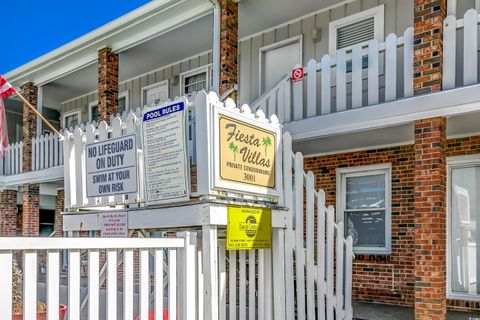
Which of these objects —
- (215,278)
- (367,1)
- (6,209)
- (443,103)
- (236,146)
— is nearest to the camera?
(215,278)

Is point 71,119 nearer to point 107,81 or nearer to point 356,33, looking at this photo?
point 107,81

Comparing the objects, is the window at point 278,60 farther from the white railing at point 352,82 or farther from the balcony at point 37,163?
the balcony at point 37,163

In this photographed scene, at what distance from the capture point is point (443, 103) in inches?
243

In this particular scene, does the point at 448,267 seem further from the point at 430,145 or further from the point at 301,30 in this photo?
the point at 301,30

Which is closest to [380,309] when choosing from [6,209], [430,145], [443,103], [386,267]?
[386,267]

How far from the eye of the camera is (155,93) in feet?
45.2

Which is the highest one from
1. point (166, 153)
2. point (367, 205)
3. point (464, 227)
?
point (166, 153)

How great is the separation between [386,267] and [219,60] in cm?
497

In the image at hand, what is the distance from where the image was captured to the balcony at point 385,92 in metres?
6.22

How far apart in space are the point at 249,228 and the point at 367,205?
4.92 meters

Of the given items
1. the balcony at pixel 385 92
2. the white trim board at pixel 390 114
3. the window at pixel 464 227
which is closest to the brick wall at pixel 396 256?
the window at pixel 464 227

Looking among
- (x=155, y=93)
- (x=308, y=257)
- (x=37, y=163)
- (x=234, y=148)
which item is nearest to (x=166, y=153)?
(x=234, y=148)

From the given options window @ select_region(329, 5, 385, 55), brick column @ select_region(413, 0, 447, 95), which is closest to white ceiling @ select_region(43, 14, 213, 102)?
window @ select_region(329, 5, 385, 55)

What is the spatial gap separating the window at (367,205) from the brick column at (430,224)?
2.45 metres
